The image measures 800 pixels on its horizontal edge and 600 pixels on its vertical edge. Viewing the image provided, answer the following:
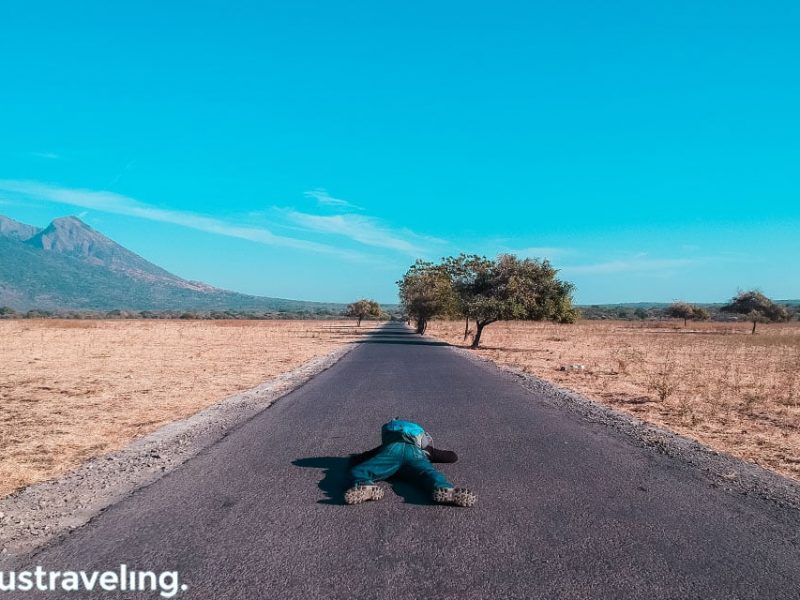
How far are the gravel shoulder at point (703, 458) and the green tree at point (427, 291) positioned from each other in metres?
39.5

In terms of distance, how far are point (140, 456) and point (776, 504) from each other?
765cm

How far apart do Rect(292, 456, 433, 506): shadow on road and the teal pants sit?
13cm

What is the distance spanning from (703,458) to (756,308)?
7236 centimetres

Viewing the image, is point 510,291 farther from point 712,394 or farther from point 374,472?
point 374,472

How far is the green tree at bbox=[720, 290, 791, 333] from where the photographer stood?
67.6 meters

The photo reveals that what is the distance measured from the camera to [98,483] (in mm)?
6219

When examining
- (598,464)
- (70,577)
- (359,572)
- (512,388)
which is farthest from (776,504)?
(512,388)

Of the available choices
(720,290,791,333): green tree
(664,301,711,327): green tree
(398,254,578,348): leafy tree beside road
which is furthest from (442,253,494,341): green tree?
(664,301,711,327): green tree

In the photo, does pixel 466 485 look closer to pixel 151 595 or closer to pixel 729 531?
pixel 729 531

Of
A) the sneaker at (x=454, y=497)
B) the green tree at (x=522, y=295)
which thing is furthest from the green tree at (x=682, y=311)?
the sneaker at (x=454, y=497)

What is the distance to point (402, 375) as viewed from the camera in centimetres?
1759

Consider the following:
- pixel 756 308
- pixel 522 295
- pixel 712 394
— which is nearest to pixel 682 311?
pixel 756 308

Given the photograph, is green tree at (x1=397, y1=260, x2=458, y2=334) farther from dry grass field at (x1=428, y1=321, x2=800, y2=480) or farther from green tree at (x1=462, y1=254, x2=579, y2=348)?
dry grass field at (x1=428, y1=321, x2=800, y2=480)

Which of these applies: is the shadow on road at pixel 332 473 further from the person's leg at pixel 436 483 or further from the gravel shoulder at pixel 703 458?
the gravel shoulder at pixel 703 458
